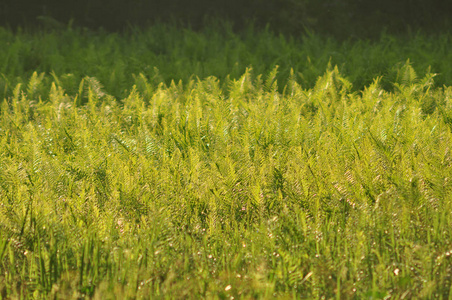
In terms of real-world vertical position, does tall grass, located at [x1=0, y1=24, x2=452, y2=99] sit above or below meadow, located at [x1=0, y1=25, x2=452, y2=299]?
above

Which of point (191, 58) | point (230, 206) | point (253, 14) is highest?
point (253, 14)

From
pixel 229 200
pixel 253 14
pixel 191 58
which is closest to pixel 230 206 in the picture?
pixel 229 200

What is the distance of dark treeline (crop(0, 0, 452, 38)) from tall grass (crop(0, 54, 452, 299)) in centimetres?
519

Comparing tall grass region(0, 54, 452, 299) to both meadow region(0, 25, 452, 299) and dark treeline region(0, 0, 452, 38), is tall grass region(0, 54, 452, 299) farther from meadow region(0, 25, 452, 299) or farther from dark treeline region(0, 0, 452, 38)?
dark treeline region(0, 0, 452, 38)

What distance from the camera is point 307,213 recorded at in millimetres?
2367

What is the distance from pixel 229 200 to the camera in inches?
98.4

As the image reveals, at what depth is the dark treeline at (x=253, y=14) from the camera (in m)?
8.91

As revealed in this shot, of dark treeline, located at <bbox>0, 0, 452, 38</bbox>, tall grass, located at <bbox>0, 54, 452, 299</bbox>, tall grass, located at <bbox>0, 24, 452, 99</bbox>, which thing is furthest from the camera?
dark treeline, located at <bbox>0, 0, 452, 38</bbox>

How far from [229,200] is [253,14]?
7305mm

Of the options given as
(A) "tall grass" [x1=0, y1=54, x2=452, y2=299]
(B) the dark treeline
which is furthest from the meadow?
(B) the dark treeline

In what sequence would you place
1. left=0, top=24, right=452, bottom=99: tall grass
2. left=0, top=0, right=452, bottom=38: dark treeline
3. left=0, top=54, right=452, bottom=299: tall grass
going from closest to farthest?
left=0, top=54, right=452, bottom=299: tall grass, left=0, top=24, right=452, bottom=99: tall grass, left=0, top=0, right=452, bottom=38: dark treeline

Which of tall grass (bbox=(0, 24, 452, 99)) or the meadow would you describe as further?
tall grass (bbox=(0, 24, 452, 99))

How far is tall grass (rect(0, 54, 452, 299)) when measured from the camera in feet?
6.08

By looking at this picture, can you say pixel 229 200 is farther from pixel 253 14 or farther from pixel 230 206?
pixel 253 14
